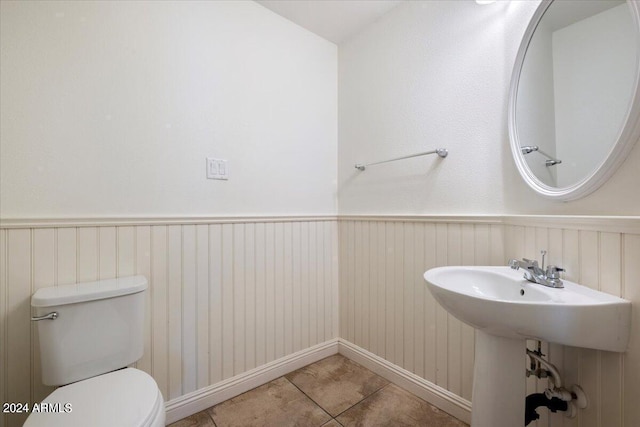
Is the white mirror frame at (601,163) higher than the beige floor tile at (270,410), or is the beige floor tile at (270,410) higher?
the white mirror frame at (601,163)

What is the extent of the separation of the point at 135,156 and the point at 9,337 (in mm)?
853

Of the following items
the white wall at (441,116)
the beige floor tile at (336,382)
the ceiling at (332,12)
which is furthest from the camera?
the ceiling at (332,12)

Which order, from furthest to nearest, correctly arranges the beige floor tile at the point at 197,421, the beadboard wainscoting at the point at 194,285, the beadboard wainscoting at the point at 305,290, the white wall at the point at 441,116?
the beige floor tile at the point at 197,421
the white wall at the point at 441,116
the beadboard wainscoting at the point at 194,285
the beadboard wainscoting at the point at 305,290

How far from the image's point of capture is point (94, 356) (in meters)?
1.05

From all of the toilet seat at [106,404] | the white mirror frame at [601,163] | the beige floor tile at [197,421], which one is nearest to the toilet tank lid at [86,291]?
the toilet seat at [106,404]

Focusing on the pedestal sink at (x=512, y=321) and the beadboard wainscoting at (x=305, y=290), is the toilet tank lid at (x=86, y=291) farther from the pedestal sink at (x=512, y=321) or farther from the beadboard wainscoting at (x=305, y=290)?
the pedestal sink at (x=512, y=321)

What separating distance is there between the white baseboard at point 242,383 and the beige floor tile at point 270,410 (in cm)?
4

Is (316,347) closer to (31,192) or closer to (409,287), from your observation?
(409,287)

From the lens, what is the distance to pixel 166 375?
134cm

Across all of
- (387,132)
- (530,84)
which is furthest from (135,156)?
(530,84)

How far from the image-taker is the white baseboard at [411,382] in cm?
135

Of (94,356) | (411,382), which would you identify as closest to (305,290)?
(411,382)

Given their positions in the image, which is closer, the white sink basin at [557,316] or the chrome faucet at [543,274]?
the white sink basin at [557,316]

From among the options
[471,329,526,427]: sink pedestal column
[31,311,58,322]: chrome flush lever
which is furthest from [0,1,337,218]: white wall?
[471,329,526,427]: sink pedestal column
